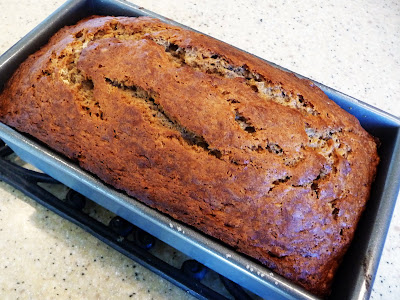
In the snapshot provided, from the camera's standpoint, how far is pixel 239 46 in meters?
1.38

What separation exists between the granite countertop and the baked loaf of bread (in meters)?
0.24

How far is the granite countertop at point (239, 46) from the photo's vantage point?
86 cm

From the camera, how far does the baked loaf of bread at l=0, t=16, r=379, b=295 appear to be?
0.72m

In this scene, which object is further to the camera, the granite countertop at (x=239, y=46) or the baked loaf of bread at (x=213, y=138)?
the granite countertop at (x=239, y=46)

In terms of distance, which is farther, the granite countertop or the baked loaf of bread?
the granite countertop

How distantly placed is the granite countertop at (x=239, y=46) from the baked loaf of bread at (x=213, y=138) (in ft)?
0.78

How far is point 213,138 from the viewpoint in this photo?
0.75 metres

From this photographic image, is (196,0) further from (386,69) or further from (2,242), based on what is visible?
(2,242)

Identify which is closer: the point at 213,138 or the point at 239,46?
the point at 213,138

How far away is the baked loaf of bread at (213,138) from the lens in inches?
28.3

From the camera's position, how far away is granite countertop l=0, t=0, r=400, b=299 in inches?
33.7

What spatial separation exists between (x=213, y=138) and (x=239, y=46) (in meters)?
0.74

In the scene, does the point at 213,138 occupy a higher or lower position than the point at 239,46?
lower

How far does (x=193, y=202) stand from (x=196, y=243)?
9cm
